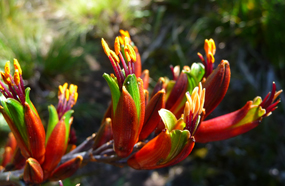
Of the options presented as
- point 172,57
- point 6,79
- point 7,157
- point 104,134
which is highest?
point 6,79

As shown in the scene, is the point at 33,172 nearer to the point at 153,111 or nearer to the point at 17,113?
the point at 17,113

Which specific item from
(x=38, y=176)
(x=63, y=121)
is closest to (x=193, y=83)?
(x=63, y=121)

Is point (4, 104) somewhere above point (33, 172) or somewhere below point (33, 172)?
above

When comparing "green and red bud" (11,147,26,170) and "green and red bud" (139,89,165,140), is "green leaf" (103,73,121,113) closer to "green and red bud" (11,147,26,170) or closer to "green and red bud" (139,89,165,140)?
"green and red bud" (139,89,165,140)

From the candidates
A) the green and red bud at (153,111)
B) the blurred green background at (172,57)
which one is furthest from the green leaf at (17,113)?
the blurred green background at (172,57)

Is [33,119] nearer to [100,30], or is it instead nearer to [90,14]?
[100,30]

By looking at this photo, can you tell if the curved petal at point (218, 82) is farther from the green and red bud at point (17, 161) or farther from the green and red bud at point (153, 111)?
the green and red bud at point (17, 161)

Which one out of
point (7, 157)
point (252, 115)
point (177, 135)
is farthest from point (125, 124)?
point (7, 157)
